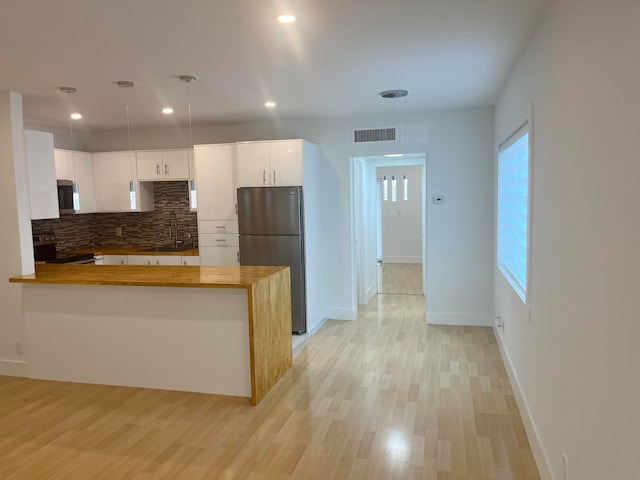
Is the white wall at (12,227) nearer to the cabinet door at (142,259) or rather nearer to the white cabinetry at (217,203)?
the cabinet door at (142,259)

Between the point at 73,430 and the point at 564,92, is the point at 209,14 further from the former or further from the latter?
the point at 73,430

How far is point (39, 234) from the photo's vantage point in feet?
19.4

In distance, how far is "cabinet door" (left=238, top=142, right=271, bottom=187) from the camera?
5512 millimetres

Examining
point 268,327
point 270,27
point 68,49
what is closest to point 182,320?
point 268,327

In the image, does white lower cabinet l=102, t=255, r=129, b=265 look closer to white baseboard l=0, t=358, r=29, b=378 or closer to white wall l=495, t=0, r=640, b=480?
white baseboard l=0, t=358, r=29, b=378

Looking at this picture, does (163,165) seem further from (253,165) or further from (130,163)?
(253,165)

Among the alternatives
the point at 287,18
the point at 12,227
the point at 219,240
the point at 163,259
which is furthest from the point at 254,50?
the point at 163,259

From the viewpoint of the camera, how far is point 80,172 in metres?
6.26

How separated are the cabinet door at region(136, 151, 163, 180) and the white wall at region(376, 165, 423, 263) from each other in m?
5.47

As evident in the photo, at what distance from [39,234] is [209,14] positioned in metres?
4.59

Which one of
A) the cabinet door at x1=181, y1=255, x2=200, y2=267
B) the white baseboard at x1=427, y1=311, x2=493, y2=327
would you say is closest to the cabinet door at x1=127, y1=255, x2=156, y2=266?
the cabinet door at x1=181, y1=255, x2=200, y2=267

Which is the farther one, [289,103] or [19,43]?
[289,103]

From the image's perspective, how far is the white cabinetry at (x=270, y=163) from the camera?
5422 millimetres

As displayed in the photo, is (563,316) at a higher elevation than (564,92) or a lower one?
lower
